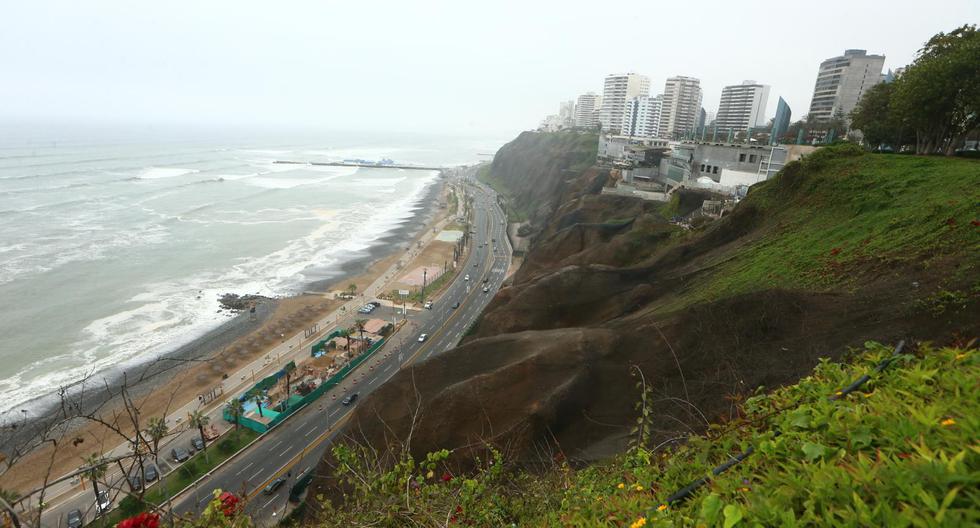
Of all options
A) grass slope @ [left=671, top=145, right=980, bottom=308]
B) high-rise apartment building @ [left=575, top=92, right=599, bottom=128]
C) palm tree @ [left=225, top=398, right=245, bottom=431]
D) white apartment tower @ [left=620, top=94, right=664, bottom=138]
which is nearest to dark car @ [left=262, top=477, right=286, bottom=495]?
palm tree @ [left=225, top=398, right=245, bottom=431]

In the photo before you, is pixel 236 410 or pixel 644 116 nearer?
pixel 236 410

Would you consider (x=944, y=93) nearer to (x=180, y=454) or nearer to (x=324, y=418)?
(x=324, y=418)

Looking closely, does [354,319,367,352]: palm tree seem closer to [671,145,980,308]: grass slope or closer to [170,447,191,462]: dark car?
[170,447,191,462]: dark car

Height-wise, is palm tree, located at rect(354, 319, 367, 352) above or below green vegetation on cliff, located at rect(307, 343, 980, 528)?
below

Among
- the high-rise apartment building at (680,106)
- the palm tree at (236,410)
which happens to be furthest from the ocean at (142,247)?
the high-rise apartment building at (680,106)

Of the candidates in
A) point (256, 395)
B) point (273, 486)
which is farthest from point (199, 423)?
point (273, 486)

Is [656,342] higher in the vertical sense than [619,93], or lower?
lower

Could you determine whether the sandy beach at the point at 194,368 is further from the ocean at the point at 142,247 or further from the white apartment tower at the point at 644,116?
the white apartment tower at the point at 644,116
